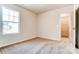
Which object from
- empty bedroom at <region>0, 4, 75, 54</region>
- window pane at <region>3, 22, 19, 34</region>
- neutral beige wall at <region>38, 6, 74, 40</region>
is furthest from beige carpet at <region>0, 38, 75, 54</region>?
neutral beige wall at <region>38, 6, 74, 40</region>

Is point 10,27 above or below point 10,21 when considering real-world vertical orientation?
below

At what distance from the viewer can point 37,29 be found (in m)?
7.75

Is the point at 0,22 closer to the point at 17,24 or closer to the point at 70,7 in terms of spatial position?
the point at 17,24

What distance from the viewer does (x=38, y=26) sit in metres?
7.72

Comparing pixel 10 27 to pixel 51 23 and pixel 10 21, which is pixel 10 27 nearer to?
pixel 10 21

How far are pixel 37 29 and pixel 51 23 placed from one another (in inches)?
72.9

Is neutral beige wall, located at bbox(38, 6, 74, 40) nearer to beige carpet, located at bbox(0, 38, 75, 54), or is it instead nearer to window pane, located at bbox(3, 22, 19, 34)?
beige carpet, located at bbox(0, 38, 75, 54)

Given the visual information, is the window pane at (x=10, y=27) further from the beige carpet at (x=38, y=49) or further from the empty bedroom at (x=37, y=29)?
the beige carpet at (x=38, y=49)

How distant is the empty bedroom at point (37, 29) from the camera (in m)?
3.65

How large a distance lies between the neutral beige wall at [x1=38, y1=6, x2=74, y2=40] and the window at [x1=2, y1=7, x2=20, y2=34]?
252 centimetres

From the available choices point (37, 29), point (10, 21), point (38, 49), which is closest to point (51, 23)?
point (37, 29)

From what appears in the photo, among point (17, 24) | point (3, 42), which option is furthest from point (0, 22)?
point (17, 24)

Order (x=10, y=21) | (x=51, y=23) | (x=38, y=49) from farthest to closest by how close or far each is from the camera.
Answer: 1. (x=51, y=23)
2. (x=10, y=21)
3. (x=38, y=49)
